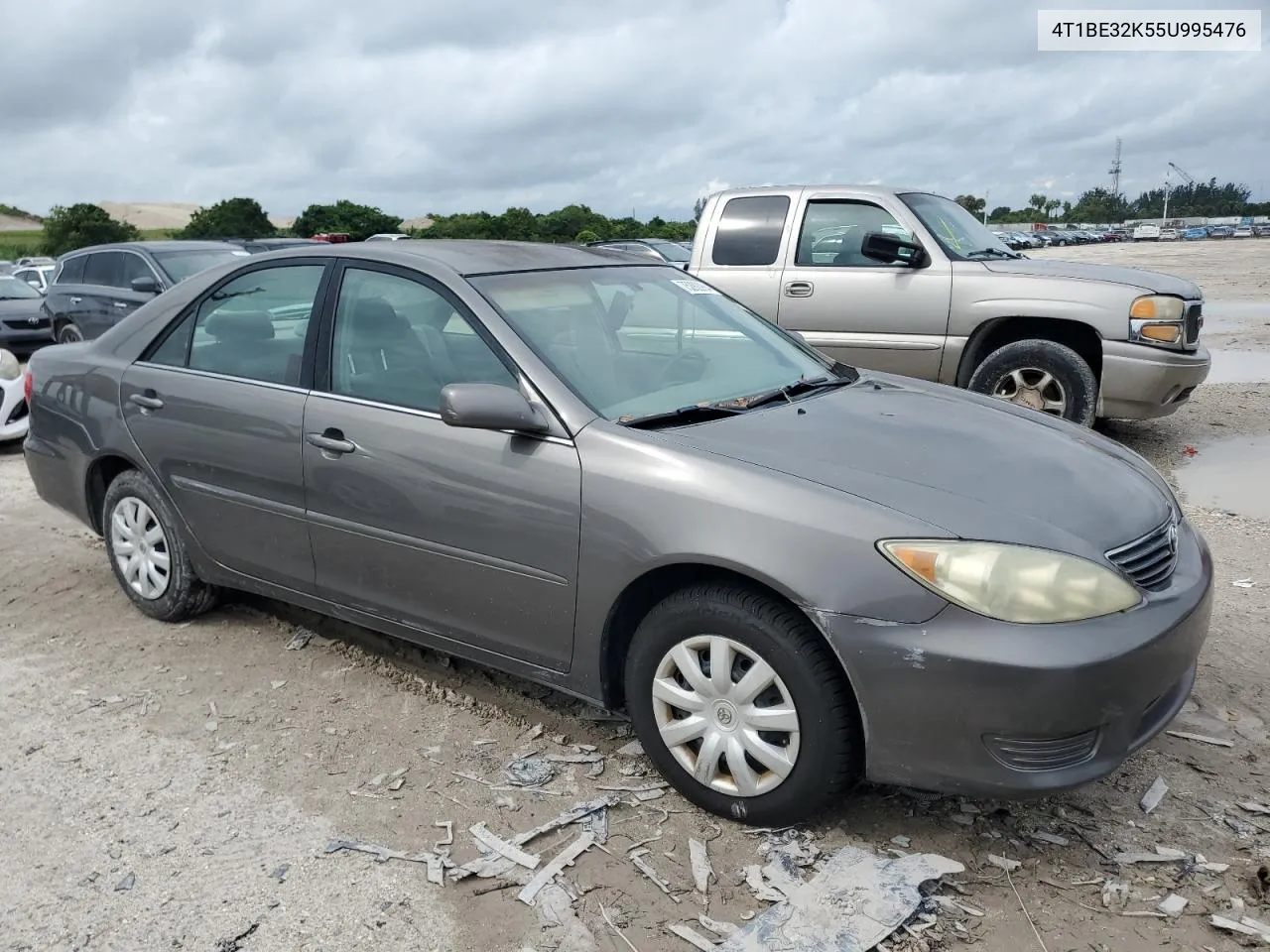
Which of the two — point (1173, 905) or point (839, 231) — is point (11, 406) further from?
point (1173, 905)

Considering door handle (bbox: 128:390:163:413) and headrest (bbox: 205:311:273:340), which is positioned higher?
headrest (bbox: 205:311:273:340)

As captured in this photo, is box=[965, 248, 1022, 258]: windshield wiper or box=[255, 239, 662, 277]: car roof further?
box=[965, 248, 1022, 258]: windshield wiper

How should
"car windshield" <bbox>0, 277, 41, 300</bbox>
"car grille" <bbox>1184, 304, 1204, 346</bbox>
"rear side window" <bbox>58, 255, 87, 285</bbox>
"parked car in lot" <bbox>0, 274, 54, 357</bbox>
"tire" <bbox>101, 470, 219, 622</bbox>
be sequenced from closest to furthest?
"tire" <bbox>101, 470, 219, 622</bbox> → "car grille" <bbox>1184, 304, 1204, 346</bbox> → "rear side window" <bbox>58, 255, 87, 285</bbox> → "parked car in lot" <bbox>0, 274, 54, 357</bbox> → "car windshield" <bbox>0, 277, 41, 300</bbox>

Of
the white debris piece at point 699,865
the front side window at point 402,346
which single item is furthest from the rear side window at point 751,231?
the white debris piece at point 699,865

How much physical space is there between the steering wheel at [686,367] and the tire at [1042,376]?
3965 millimetres

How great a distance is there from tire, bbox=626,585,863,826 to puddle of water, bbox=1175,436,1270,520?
444 centimetres

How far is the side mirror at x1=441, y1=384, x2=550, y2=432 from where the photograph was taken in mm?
3236

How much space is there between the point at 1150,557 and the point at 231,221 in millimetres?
44372

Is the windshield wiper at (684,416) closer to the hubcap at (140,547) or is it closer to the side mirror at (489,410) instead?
the side mirror at (489,410)

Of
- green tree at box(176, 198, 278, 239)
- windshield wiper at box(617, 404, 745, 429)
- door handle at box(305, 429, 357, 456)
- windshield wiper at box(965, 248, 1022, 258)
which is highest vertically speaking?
green tree at box(176, 198, 278, 239)

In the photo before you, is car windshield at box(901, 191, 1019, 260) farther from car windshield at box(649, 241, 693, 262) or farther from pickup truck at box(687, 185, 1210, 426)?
car windshield at box(649, 241, 693, 262)

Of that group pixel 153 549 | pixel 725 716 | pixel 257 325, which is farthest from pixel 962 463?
pixel 153 549

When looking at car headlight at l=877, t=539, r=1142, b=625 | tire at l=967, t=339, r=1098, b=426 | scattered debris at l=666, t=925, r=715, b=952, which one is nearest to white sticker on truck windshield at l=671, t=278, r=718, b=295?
car headlight at l=877, t=539, r=1142, b=625

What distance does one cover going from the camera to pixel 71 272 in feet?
45.5
